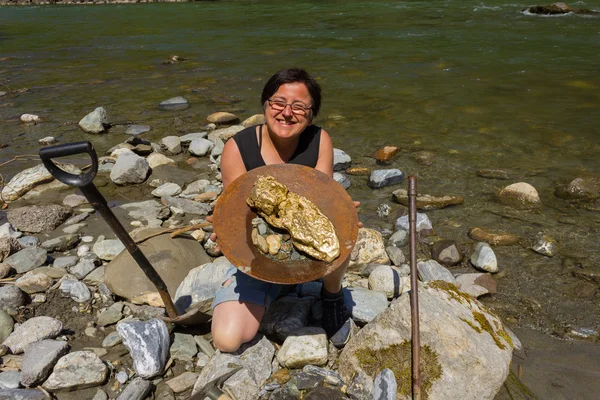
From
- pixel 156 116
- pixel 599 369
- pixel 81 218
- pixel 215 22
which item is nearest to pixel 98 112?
pixel 156 116

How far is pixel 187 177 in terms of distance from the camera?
574 centimetres

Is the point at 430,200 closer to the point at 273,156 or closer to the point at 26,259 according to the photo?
the point at 273,156

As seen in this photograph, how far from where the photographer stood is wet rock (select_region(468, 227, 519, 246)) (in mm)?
4430

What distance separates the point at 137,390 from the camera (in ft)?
9.20

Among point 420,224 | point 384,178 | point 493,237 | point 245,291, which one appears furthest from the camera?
point 384,178

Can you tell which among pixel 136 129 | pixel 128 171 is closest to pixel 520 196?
pixel 128 171

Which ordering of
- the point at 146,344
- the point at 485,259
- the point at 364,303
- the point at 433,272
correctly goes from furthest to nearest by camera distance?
the point at 485,259 < the point at 433,272 < the point at 364,303 < the point at 146,344

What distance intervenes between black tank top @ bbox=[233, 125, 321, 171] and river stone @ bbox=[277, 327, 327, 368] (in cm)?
110

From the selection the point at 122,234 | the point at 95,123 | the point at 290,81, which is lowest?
the point at 95,123

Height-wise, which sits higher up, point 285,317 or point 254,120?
point 254,120

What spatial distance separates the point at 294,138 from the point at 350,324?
4.12 feet

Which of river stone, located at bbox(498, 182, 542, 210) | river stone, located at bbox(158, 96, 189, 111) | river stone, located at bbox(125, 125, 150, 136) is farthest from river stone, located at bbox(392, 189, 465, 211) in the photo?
river stone, located at bbox(158, 96, 189, 111)

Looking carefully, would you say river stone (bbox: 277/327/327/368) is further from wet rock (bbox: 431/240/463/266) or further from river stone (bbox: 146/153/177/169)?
river stone (bbox: 146/153/177/169)

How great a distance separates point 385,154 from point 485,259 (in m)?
2.42
